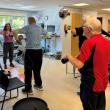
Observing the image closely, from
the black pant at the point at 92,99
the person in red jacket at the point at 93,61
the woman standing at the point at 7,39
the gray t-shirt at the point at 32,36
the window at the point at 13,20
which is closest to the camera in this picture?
the person in red jacket at the point at 93,61

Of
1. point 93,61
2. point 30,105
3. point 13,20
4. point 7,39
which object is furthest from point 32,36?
point 13,20

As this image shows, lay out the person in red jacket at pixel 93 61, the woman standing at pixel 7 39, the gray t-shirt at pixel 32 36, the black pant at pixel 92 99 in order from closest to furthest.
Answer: the person in red jacket at pixel 93 61
the black pant at pixel 92 99
the gray t-shirt at pixel 32 36
the woman standing at pixel 7 39

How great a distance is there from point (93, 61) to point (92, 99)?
400 mm

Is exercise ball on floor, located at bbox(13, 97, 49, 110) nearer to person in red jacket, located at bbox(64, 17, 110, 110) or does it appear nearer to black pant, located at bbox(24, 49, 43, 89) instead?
person in red jacket, located at bbox(64, 17, 110, 110)

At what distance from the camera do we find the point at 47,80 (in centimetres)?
461

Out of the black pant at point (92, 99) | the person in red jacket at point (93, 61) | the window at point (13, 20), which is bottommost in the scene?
the black pant at point (92, 99)

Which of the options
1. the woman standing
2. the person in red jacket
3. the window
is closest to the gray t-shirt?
the person in red jacket

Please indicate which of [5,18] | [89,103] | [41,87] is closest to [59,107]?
[41,87]

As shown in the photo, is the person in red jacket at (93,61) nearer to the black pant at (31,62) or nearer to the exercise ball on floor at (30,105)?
the exercise ball on floor at (30,105)

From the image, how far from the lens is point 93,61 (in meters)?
1.83

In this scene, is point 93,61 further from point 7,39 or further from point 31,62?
point 7,39

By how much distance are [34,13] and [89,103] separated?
8109 millimetres

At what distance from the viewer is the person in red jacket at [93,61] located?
180 cm

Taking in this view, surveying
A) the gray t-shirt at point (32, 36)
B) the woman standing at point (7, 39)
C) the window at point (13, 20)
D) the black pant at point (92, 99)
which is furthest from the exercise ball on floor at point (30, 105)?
the window at point (13, 20)
